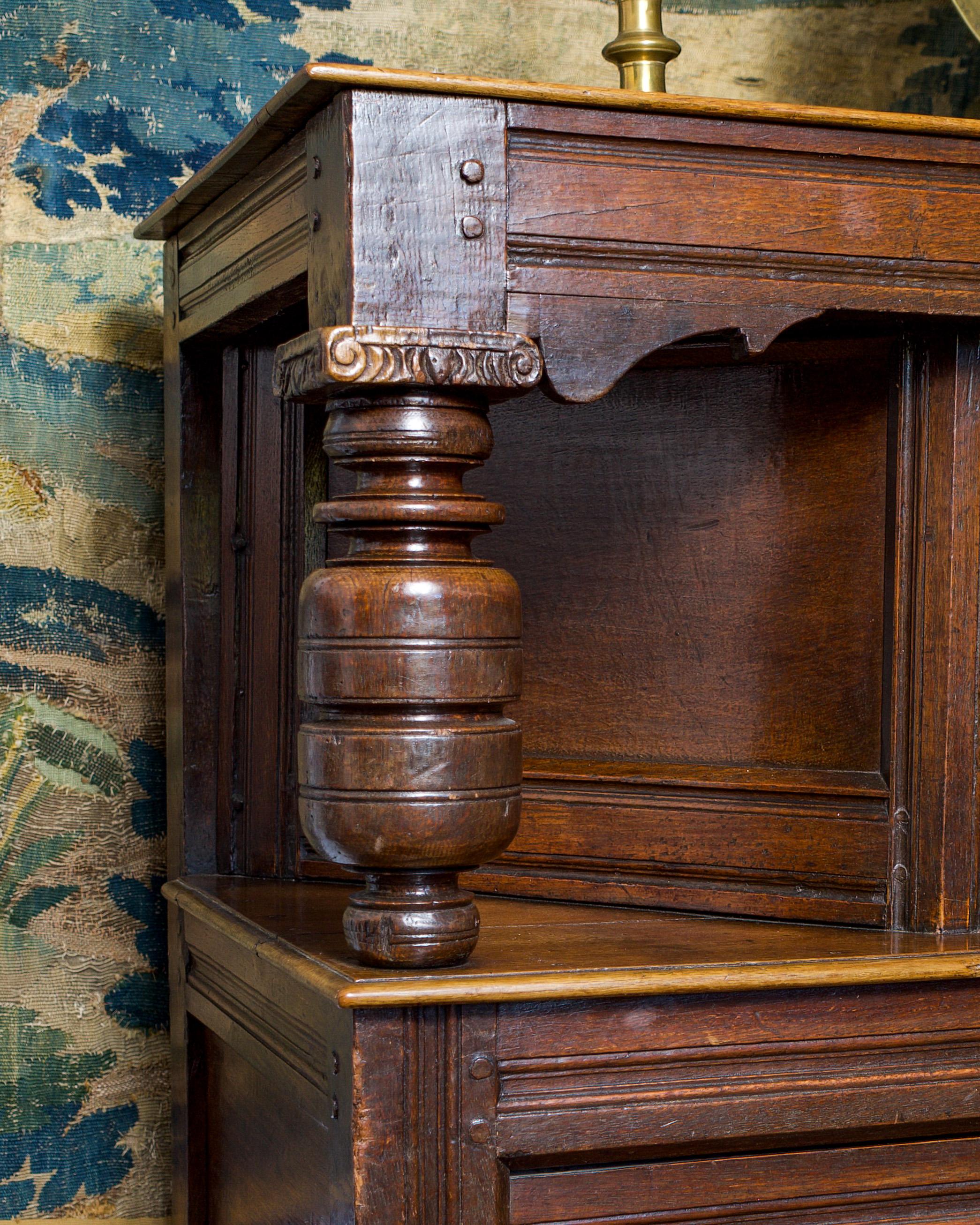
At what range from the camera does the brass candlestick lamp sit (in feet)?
6.08

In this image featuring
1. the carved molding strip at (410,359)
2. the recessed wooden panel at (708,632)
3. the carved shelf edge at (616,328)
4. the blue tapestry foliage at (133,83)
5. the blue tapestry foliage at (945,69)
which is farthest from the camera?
the blue tapestry foliage at (945,69)

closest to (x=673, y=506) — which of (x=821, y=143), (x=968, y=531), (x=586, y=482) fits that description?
(x=586, y=482)

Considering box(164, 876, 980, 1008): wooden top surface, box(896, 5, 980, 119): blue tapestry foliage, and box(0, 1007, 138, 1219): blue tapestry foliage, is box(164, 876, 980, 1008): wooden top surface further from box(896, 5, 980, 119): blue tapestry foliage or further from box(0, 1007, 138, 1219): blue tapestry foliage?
box(896, 5, 980, 119): blue tapestry foliage

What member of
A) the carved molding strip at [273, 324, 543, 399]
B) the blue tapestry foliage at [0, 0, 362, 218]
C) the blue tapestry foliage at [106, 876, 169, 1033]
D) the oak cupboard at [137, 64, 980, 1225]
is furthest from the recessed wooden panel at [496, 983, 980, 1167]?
the blue tapestry foliage at [0, 0, 362, 218]

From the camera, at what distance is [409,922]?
139 cm

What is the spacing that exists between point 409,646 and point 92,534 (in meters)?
1.10

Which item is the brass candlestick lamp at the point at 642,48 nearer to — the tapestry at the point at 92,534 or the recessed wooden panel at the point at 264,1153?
the tapestry at the point at 92,534

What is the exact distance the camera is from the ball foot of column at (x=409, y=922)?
139 centimetres

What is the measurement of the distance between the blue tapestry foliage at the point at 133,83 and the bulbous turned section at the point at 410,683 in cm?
109

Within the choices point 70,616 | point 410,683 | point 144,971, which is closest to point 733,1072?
point 410,683

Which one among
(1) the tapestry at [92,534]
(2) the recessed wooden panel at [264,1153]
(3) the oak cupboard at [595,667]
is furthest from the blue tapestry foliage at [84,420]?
(2) the recessed wooden panel at [264,1153]

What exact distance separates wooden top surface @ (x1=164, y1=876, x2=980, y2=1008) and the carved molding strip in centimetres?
54

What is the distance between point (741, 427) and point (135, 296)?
1.00 meters

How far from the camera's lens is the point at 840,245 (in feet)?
4.93
